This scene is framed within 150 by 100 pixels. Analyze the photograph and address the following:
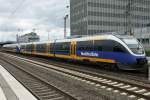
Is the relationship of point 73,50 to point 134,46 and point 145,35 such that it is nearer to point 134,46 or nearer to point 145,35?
point 134,46

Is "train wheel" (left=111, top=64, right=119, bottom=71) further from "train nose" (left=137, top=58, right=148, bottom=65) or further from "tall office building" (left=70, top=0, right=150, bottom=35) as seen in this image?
"tall office building" (left=70, top=0, right=150, bottom=35)

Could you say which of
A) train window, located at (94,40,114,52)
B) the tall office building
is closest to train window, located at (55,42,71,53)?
train window, located at (94,40,114,52)

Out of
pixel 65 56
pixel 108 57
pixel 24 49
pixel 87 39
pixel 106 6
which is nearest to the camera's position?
pixel 108 57

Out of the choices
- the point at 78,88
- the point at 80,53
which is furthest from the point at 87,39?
the point at 78,88

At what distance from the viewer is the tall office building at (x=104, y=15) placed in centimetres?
10029

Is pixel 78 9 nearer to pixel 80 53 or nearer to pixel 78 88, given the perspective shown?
pixel 80 53

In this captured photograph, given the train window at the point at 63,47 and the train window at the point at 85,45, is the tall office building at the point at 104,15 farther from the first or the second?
→ the train window at the point at 85,45

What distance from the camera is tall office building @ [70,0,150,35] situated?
100m

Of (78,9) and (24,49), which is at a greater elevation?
(78,9)

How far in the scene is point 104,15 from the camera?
104125mm

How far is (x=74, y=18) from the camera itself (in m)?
108

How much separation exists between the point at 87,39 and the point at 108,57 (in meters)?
5.62

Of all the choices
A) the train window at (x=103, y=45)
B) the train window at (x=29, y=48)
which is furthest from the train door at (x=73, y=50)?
the train window at (x=29, y=48)

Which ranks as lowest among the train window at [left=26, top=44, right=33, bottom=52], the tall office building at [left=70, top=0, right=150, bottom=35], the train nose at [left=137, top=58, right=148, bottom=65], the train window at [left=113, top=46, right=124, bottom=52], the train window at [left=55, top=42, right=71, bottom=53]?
the train window at [left=26, top=44, right=33, bottom=52]
